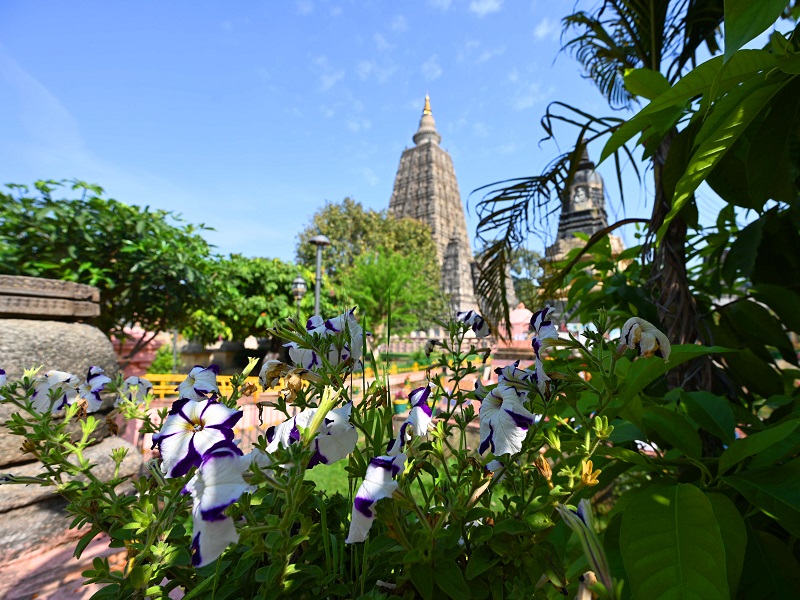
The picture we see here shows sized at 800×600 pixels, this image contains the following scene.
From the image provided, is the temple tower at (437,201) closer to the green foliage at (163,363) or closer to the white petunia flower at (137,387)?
the green foliage at (163,363)

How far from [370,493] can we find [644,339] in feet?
1.70

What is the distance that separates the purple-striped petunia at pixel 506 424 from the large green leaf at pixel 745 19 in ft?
1.89

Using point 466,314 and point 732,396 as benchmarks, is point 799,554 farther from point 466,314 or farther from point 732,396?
point 466,314

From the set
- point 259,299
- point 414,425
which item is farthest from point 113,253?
point 259,299

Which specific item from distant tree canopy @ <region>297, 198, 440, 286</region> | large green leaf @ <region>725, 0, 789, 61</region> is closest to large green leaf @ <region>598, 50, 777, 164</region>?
large green leaf @ <region>725, 0, 789, 61</region>

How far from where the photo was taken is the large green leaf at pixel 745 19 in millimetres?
509

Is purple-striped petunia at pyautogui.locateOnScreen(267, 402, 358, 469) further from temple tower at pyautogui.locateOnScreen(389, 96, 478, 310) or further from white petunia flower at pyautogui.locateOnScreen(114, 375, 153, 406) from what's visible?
temple tower at pyautogui.locateOnScreen(389, 96, 478, 310)

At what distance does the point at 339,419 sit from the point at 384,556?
33 cm

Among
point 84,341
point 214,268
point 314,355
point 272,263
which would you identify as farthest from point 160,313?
point 272,263

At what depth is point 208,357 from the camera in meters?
15.6

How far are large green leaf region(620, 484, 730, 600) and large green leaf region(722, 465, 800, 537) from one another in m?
0.18

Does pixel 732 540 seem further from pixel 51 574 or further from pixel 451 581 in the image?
pixel 51 574

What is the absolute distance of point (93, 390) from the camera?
42.3 inches

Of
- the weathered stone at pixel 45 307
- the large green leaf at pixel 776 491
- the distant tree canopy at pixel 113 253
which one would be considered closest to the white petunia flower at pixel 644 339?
the large green leaf at pixel 776 491
